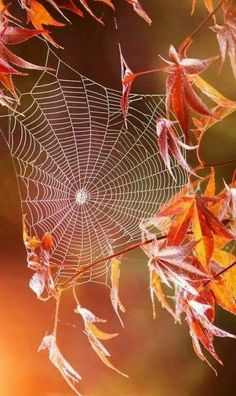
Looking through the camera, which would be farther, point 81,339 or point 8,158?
point 81,339

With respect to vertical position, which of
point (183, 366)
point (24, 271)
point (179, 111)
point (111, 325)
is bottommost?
point (183, 366)

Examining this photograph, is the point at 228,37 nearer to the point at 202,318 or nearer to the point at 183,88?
the point at 183,88

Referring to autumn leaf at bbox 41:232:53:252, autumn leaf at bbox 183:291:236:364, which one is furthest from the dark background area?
autumn leaf at bbox 183:291:236:364

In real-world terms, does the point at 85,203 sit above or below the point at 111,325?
above

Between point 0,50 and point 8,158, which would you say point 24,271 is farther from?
point 0,50

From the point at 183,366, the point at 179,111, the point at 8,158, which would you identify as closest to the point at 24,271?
the point at 8,158

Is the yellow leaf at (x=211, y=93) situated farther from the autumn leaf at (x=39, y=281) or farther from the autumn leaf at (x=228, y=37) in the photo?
the autumn leaf at (x=39, y=281)

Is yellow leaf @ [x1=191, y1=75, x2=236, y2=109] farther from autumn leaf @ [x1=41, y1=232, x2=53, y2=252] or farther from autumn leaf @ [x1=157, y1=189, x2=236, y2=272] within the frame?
autumn leaf @ [x1=41, y1=232, x2=53, y2=252]

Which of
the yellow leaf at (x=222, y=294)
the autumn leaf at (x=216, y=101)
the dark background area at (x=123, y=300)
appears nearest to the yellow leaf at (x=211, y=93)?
the autumn leaf at (x=216, y=101)
